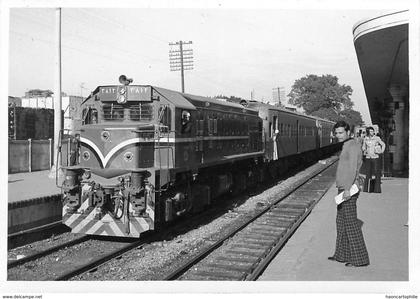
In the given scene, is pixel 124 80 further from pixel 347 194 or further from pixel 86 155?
pixel 347 194

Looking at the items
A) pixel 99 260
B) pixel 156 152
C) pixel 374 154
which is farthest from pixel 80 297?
pixel 374 154

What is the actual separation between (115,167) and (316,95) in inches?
1638

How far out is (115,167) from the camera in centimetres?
910

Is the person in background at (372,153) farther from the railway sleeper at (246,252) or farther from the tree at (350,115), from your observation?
the tree at (350,115)

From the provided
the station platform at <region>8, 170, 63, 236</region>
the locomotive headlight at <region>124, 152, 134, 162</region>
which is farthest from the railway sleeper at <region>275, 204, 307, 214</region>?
the station platform at <region>8, 170, 63, 236</region>

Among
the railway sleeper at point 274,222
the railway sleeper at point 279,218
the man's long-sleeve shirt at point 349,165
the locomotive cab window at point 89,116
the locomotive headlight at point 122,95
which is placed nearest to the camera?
the man's long-sleeve shirt at point 349,165

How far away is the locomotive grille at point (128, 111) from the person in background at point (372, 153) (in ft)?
23.8

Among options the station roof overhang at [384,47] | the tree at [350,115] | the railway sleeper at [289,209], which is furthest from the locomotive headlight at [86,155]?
the tree at [350,115]

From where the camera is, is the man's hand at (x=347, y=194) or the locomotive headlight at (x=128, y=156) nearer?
the man's hand at (x=347, y=194)

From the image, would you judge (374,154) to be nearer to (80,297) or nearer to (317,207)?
(317,207)

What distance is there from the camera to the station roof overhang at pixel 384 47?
11420 mm

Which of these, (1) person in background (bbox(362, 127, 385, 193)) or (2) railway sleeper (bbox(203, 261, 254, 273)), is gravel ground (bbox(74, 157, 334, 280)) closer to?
(2) railway sleeper (bbox(203, 261, 254, 273))

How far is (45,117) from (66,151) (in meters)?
14.7

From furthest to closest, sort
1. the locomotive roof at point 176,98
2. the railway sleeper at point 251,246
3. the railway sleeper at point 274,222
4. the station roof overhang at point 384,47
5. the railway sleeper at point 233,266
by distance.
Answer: the station roof overhang at point 384,47
the railway sleeper at point 274,222
the locomotive roof at point 176,98
the railway sleeper at point 251,246
the railway sleeper at point 233,266
